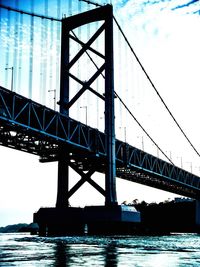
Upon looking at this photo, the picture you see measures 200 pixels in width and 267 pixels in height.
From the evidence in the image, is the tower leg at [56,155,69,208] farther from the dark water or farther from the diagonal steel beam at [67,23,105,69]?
the dark water

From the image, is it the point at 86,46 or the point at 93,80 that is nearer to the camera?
the point at 93,80

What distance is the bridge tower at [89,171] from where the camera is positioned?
39375 millimetres

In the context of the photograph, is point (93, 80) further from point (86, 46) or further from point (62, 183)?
point (62, 183)

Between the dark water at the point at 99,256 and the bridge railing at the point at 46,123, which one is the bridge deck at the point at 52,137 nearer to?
the bridge railing at the point at 46,123

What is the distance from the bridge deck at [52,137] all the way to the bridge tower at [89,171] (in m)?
1.05

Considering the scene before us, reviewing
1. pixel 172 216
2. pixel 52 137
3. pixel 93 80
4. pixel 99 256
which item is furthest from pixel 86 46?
pixel 172 216

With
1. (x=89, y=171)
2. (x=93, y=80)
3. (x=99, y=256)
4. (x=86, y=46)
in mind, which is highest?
(x=86, y=46)

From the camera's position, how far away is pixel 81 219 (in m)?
39.7

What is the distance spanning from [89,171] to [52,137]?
30.1 ft

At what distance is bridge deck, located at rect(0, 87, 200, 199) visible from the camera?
31.8m

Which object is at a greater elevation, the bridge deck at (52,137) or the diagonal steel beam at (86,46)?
the diagonal steel beam at (86,46)

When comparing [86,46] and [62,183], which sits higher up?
[86,46]

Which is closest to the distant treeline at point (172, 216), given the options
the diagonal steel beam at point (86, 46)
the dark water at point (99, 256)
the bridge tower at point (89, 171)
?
the bridge tower at point (89, 171)

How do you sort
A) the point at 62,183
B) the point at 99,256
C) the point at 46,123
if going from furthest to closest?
1. the point at 62,183
2. the point at 46,123
3. the point at 99,256
